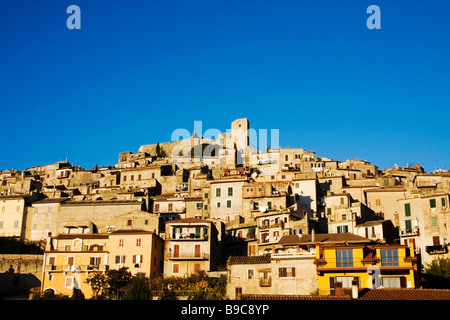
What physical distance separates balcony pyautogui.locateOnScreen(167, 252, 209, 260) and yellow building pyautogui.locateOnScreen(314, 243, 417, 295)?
15053mm

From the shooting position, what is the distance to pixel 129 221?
208 ft

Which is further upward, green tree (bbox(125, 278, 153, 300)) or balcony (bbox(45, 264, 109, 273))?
balcony (bbox(45, 264, 109, 273))

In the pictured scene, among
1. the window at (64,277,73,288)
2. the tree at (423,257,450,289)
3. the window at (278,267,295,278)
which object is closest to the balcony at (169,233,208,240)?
the window at (64,277,73,288)

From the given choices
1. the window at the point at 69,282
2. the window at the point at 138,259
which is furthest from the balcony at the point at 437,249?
the window at the point at 69,282

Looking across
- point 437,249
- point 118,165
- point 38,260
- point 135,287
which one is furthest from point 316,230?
point 118,165

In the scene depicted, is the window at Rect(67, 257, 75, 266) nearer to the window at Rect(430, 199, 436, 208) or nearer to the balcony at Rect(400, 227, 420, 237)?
the balcony at Rect(400, 227, 420, 237)

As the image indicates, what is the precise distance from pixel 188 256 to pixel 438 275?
867 inches

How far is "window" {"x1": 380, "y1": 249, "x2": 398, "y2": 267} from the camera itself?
43.4 metres

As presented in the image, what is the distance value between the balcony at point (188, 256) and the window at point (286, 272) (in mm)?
12588

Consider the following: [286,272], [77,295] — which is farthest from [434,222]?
[77,295]

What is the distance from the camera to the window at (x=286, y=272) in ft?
147

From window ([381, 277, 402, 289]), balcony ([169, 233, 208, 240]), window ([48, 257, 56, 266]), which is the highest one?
balcony ([169, 233, 208, 240])

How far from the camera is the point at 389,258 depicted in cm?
4350
